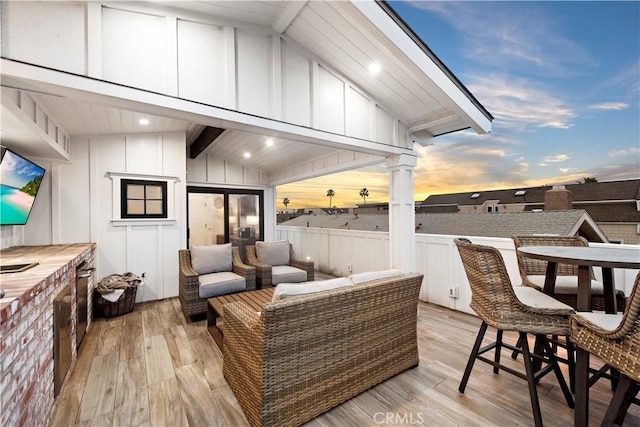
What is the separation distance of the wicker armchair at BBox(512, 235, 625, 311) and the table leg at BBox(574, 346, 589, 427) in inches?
29.8

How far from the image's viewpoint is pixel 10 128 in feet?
7.37

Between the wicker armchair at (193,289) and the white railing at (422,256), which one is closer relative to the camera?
the white railing at (422,256)

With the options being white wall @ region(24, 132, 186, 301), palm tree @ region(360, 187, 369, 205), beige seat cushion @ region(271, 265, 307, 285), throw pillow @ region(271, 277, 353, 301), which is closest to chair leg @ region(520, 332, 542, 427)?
throw pillow @ region(271, 277, 353, 301)

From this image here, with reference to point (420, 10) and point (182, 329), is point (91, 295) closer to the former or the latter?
point (182, 329)

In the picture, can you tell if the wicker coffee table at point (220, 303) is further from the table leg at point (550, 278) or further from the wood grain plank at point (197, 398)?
the table leg at point (550, 278)

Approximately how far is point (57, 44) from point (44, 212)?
11.0 ft

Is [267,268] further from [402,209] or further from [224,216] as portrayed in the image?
[224,216]

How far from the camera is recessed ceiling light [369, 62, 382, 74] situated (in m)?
2.72

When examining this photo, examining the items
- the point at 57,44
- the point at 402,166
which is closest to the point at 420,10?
the point at 402,166

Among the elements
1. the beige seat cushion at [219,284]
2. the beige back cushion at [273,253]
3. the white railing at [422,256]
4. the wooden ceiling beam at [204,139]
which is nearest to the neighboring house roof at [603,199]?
the white railing at [422,256]

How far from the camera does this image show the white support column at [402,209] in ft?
12.1

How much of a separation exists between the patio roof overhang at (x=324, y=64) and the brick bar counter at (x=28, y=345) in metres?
1.19

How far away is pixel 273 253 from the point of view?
471 cm

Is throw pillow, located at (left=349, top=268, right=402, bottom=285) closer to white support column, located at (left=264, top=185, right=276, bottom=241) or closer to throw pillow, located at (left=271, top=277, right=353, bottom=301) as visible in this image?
throw pillow, located at (left=271, top=277, right=353, bottom=301)
